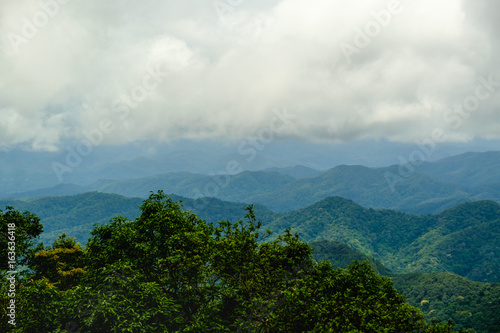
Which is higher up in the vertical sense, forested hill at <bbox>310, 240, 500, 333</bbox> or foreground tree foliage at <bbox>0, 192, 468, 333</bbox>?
foreground tree foliage at <bbox>0, 192, 468, 333</bbox>

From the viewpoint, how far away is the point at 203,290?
2961 centimetres

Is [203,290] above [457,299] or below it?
above

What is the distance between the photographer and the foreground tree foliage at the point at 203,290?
82.0 ft

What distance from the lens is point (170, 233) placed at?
30.8 m

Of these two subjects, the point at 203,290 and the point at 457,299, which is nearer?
the point at 203,290

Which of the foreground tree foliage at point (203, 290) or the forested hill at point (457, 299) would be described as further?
the forested hill at point (457, 299)

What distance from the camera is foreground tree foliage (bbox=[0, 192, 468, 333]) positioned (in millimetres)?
25000

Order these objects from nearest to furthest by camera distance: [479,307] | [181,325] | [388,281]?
[181,325] → [388,281] → [479,307]

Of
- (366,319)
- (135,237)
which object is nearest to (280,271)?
(366,319)

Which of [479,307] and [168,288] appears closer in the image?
[168,288]

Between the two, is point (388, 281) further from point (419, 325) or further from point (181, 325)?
point (181, 325)

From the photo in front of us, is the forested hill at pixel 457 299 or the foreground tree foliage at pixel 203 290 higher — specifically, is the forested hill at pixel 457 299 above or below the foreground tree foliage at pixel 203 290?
below

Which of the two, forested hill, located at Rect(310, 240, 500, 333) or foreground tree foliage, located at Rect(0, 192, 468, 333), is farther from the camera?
forested hill, located at Rect(310, 240, 500, 333)

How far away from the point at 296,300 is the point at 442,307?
476ft
